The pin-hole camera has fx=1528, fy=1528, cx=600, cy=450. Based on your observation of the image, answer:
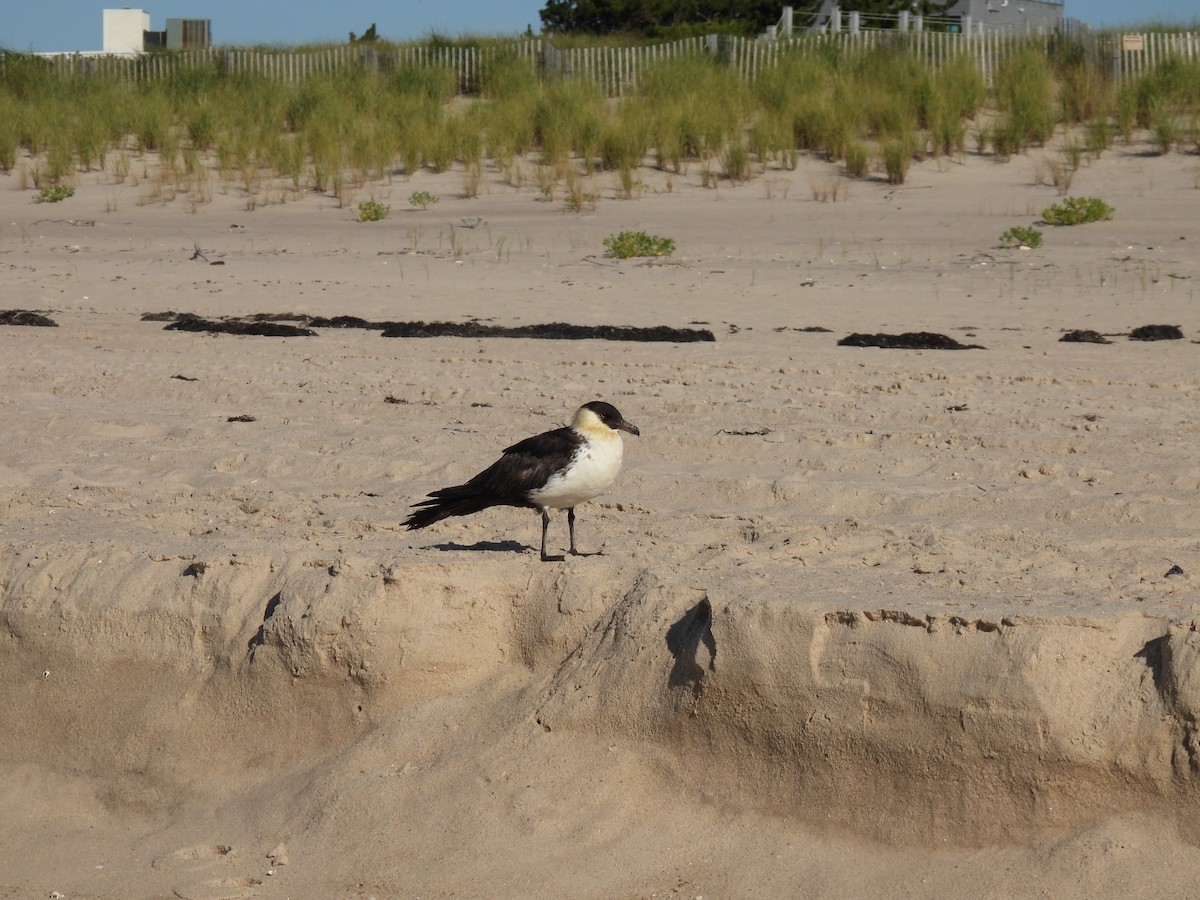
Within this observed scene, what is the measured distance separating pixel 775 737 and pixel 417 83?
60.6 ft

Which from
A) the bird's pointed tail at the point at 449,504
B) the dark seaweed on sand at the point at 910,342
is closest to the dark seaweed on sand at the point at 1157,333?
the dark seaweed on sand at the point at 910,342

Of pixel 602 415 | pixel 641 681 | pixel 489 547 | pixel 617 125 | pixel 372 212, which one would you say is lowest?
pixel 641 681

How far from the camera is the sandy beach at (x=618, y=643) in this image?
4.43m

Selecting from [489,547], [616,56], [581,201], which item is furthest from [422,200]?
[489,547]

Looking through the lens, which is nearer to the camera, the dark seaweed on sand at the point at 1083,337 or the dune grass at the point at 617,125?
the dark seaweed on sand at the point at 1083,337

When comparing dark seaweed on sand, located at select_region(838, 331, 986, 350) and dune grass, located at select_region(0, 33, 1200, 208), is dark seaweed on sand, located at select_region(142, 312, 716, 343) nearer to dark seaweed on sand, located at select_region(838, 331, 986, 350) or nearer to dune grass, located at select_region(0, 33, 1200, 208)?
dark seaweed on sand, located at select_region(838, 331, 986, 350)

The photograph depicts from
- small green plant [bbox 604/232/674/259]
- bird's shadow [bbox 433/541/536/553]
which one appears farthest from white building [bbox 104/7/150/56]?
bird's shadow [bbox 433/541/536/553]

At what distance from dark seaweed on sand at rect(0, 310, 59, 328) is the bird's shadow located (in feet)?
21.9

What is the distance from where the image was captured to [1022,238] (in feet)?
45.9

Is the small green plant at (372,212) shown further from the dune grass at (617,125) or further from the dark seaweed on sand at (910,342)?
the dark seaweed on sand at (910,342)

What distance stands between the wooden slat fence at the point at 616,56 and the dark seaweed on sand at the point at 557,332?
11.0 m

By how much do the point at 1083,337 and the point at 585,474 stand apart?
239 inches

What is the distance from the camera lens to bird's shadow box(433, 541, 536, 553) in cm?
570

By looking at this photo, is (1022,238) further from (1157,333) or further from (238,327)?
(238,327)
